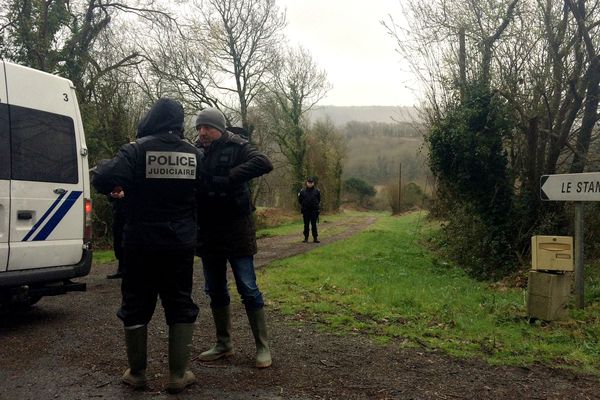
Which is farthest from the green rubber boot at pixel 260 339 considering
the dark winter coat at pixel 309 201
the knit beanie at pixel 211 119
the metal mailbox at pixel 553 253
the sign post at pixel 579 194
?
the dark winter coat at pixel 309 201

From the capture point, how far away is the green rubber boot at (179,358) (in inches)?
140

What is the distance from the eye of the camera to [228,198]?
411 cm

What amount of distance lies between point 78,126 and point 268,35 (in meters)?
25.7

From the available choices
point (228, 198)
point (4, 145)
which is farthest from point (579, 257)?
point (4, 145)

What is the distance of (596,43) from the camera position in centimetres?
879

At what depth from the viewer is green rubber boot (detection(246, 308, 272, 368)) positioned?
4.11 meters

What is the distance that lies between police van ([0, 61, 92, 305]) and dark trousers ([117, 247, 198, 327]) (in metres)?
2.14

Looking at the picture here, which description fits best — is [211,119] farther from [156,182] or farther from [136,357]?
[136,357]

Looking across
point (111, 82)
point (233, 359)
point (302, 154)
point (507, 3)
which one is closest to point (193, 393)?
point (233, 359)

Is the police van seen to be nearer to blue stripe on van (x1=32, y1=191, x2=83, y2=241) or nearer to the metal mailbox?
blue stripe on van (x1=32, y1=191, x2=83, y2=241)

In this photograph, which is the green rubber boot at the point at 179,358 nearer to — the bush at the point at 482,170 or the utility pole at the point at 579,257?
the utility pole at the point at 579,257

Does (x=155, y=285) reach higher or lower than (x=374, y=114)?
lower

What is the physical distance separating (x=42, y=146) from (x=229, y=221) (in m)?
2.60

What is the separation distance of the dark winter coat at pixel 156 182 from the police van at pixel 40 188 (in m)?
2.16
